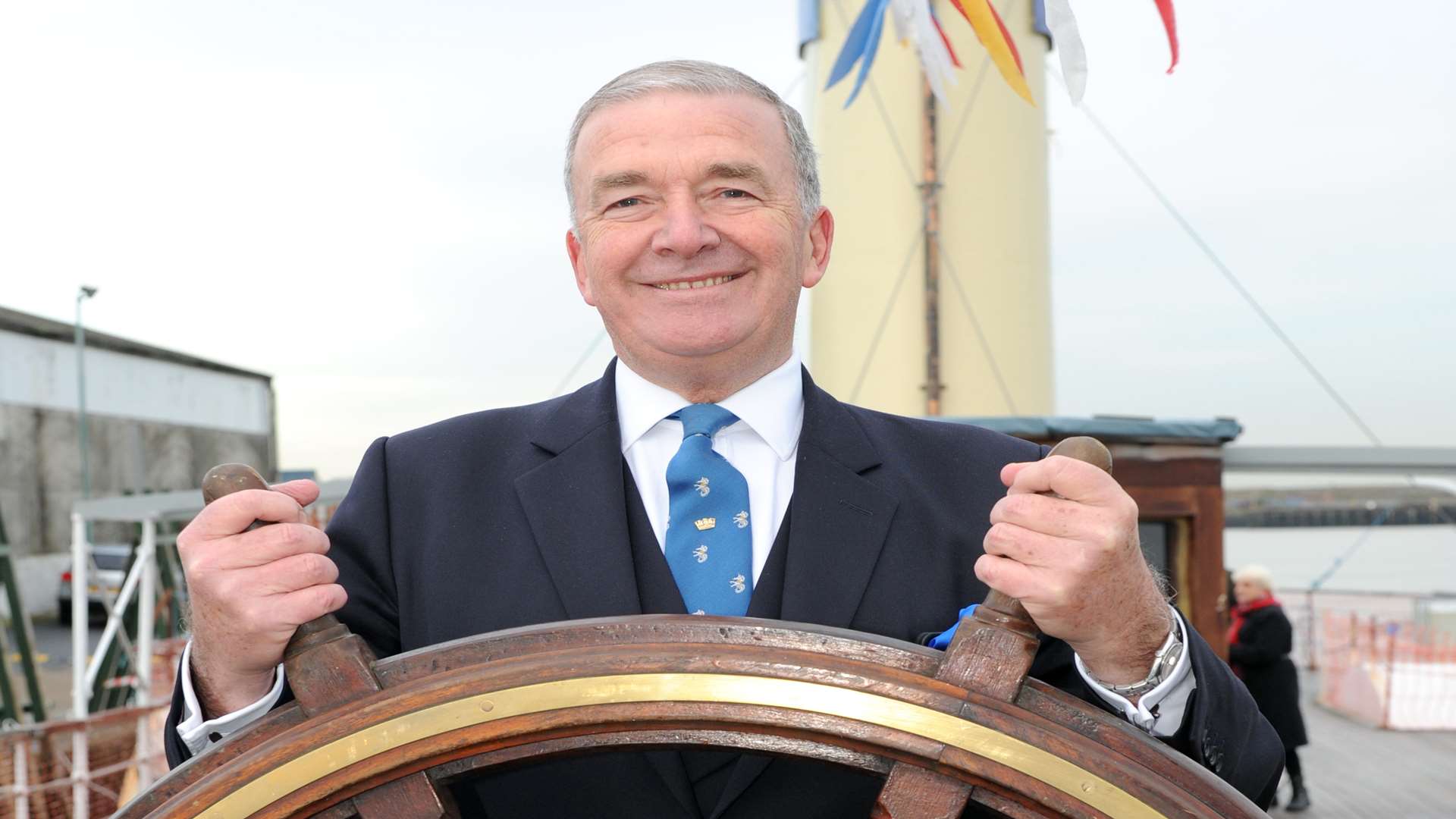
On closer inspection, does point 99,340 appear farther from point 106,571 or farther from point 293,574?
point 293,574

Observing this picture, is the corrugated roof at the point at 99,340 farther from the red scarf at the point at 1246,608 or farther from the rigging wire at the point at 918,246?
the red scarf at the point at 1246,608

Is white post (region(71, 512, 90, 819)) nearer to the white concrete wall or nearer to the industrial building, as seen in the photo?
the industrial building

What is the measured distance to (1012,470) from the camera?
3.88 feet

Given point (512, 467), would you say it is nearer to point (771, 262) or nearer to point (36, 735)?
point (771, 262)

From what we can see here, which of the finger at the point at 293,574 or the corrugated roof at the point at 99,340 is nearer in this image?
the finger at the point at 293,574

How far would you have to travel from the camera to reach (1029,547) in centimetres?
111

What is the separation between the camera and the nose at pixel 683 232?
148cm

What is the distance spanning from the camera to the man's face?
4.90 feet

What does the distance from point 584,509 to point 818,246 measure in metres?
0.54

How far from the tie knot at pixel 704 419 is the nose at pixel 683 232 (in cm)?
23

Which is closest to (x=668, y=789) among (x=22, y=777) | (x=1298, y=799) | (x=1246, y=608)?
(x=22, y=777)

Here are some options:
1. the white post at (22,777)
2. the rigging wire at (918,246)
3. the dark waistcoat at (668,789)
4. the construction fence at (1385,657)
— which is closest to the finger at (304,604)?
the dark waistcoat at (668,789)

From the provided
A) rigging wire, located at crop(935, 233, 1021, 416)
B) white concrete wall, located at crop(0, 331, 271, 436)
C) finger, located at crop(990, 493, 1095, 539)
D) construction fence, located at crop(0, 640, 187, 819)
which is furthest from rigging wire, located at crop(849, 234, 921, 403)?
white concrete wall, located at crop(0, 331, 271, 436)

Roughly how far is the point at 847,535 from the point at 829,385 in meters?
7.63
